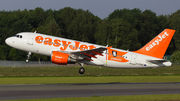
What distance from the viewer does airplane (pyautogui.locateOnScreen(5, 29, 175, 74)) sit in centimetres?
3494

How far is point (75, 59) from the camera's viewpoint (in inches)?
1389

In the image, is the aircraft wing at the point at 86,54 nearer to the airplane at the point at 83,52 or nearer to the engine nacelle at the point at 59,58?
the airplane at the point at 83,52

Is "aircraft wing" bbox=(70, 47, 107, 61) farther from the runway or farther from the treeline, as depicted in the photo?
the treeline

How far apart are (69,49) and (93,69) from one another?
101 ft

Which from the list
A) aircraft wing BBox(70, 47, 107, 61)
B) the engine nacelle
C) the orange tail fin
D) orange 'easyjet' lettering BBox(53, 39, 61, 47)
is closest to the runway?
the engine nacelle

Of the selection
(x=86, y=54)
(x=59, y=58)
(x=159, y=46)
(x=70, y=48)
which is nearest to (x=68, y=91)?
(x=59, y=58)

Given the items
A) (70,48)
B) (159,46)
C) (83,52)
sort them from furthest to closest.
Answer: (159,46) → (70,48) → (83,52)

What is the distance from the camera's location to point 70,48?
117ft

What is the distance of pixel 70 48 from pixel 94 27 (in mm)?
89621

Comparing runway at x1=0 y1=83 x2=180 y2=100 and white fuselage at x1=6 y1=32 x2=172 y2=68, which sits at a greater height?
white fuselage at x1=6 y1=32 x2=172 y2=68

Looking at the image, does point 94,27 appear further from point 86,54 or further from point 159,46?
point 86,54

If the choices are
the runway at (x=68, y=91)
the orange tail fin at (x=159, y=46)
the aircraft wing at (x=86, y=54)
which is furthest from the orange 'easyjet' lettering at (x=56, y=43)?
the orange tail fin at (x=159, y=46)

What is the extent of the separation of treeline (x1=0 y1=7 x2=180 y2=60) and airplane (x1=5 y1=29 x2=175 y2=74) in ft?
201

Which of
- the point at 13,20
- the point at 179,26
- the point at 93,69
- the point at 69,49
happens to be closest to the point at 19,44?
the point at 69,49
